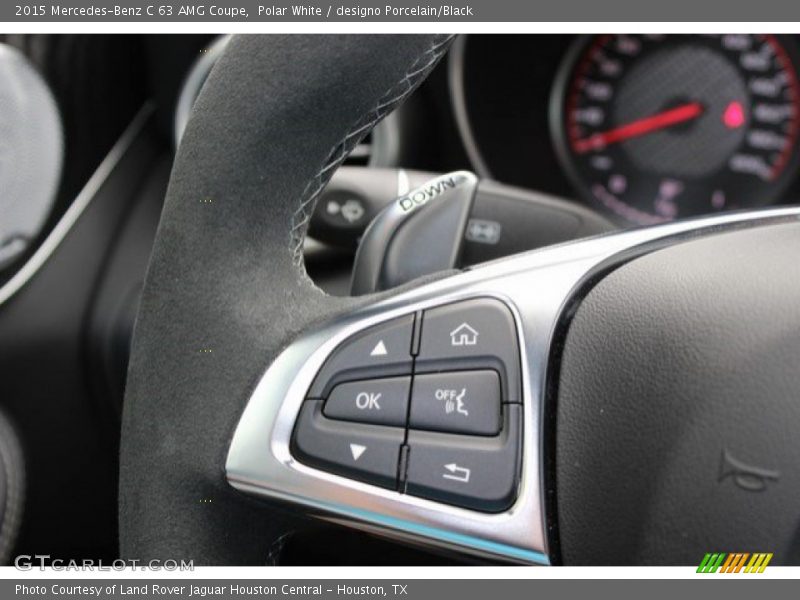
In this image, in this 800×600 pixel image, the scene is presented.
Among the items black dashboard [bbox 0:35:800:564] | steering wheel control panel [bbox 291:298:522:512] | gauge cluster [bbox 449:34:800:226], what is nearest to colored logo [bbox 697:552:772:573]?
steering wheel control panel [bbox 291:298:522:512]

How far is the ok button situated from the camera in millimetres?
602

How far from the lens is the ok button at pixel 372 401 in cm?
60

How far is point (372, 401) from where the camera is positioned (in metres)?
0.61

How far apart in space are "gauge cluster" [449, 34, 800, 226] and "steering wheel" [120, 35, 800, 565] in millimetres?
1089

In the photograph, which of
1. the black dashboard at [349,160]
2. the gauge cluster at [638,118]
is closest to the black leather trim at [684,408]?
the black dashboard at [349,160]

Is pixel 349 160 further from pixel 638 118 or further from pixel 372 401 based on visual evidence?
pixel 372 401

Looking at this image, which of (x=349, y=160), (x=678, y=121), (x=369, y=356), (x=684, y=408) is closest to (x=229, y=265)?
(x=369, y=356)

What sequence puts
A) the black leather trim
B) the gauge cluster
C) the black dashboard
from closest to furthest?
the black leather trim
the black dashboard
the gauge cluster

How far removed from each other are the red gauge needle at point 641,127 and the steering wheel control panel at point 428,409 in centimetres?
126

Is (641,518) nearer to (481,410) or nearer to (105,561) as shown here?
(481,410)

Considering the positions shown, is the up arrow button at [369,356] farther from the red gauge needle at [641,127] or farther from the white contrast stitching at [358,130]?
the red gauge needle at [641,127]

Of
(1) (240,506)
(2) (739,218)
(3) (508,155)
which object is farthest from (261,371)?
(3) (508,155)

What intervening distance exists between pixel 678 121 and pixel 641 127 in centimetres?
7

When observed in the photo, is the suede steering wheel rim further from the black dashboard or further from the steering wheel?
the black dashboard
